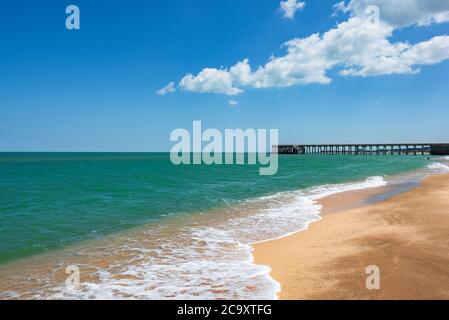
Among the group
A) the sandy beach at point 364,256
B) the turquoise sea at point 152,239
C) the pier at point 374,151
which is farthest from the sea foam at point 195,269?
the pier at point 374,151

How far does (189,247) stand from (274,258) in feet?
9.37

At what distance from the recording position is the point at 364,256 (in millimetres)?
8172

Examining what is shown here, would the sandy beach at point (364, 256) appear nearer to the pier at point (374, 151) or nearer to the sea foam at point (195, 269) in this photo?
the sea foam at point (195, 269)

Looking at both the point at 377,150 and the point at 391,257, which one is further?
the point at 377,150

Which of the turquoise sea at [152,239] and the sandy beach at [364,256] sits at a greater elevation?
the sandy beach at [364,256]

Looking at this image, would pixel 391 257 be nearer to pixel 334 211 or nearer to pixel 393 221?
pixel 393 221

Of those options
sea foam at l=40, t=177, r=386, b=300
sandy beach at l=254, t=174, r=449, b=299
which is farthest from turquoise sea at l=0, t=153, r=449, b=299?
sandy beach at l=254, t=174, r=449, b=299

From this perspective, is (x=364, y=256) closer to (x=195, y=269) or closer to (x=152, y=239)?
(x=195, y=269)

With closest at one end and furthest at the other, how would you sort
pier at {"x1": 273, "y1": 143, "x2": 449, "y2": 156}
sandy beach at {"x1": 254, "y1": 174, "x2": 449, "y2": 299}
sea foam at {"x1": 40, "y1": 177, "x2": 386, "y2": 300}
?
sandy beach at {"x1": 254, "y1": 174, "x2": 449, "y2": 299} → sea foam at {"x1": 40, "y1": 177, "x2": 386, "y2": 300} → pier at {"x1": 273, "y1": 143, "x2": 449, "y2": 156}

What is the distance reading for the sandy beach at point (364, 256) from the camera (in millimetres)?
6109

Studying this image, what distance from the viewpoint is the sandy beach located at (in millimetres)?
6109

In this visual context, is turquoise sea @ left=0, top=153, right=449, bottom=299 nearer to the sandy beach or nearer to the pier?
the sandy beach

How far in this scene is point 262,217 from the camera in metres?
15.0
